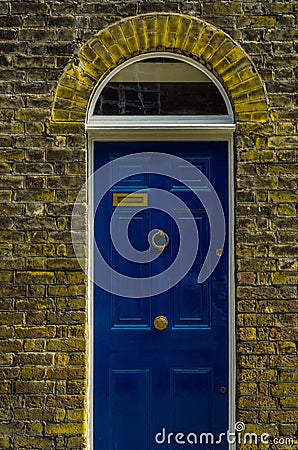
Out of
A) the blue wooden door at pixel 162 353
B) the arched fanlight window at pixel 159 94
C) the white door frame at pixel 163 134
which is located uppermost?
the arched fanlight window at pixel 159 94

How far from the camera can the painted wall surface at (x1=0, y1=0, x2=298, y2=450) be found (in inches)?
192

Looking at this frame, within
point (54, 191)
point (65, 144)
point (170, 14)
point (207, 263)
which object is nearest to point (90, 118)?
point (65, 144)

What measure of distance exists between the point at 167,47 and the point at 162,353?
226 cm

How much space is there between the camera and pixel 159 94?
5078 mm

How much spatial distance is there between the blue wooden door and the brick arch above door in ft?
1.33

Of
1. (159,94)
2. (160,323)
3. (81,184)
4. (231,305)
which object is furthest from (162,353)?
(159,94)

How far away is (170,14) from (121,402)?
288 centimetres

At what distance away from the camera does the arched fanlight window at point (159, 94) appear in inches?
199

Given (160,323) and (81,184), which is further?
(160,323)

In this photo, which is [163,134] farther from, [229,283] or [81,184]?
[229,283]

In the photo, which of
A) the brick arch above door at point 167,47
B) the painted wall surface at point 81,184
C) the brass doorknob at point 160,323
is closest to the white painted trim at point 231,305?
the painted wall surface at point 81,184

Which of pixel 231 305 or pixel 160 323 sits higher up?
pixel 231 305

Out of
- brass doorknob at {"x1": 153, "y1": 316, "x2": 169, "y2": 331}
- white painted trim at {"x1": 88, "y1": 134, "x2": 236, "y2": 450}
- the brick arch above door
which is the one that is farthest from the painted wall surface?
Result: brass doorknob at {"x1": 153, "y1": 316, "x2": 169, "y2": 331}

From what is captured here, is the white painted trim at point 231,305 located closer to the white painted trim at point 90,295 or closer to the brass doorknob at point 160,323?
the brass doorknob at point 160,323
